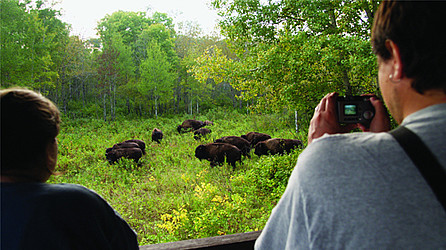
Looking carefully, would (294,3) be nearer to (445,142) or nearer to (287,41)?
(287,41)

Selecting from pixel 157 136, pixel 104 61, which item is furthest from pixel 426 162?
pixel 104 61

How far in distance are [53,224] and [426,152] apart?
96cm

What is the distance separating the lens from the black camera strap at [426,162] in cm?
44

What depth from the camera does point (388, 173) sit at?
1.53ft

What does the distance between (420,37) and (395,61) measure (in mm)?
67

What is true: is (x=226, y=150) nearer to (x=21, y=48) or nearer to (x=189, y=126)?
(x=21, y=48)

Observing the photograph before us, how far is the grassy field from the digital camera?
10.8 ft

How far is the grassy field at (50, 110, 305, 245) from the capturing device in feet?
13.1

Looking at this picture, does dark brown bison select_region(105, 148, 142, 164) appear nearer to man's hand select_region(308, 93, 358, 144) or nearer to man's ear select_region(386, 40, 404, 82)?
man's hand select_region(308, 93, 358, 144)

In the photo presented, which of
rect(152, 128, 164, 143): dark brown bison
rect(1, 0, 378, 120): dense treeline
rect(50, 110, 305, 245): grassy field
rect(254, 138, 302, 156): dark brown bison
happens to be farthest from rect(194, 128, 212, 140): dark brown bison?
rect(1, 0, 378, 120): dense treeline

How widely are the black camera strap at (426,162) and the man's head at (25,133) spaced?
94 centimetres

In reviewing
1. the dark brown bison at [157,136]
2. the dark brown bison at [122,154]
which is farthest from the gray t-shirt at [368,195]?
the dark brown bison at [157,136]

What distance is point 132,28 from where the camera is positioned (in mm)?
15820

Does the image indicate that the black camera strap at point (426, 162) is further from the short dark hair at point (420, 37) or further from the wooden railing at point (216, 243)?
the wooden railing at point (216, 243)
